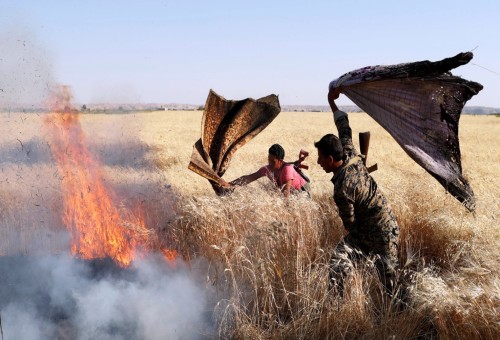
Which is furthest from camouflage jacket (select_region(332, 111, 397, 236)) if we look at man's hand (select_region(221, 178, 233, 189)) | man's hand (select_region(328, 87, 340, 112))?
man's hand (select_region(221, 178, 233, 189))

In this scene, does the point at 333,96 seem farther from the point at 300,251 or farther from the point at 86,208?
the point at 86,208

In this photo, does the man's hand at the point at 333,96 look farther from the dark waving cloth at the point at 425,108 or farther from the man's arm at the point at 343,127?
the dark waving cloth at the point at 425,108

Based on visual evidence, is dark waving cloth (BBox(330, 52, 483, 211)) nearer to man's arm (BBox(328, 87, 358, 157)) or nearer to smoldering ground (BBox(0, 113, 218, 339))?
man's arm (BBox(328, 87, 358, 157))

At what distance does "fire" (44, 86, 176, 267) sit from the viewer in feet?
20.5

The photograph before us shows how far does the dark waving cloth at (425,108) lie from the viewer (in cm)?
462

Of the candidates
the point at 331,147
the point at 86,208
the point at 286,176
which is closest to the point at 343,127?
the point at 331,147

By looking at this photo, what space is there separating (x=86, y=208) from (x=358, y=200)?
4194 mm

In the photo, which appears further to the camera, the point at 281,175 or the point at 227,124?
the point at 227,124

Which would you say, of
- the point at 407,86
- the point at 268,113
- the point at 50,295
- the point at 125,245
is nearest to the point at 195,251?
the point at 125,245

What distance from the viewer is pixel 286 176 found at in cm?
627

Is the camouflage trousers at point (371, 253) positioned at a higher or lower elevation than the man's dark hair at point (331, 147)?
lower

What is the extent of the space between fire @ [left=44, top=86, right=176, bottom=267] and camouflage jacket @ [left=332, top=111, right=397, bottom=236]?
257 cm

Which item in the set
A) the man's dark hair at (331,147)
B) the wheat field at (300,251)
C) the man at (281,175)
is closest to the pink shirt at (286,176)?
the man at (281,175)

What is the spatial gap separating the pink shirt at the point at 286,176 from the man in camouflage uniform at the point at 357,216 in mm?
1758
